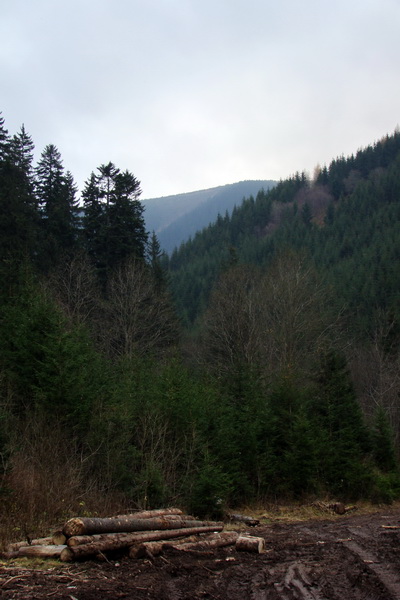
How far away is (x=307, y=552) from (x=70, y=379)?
837cm

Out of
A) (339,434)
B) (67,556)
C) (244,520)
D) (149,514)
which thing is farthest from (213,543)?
(339,434)

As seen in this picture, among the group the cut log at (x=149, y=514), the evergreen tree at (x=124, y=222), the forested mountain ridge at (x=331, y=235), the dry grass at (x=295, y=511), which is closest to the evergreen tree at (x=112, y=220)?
the evergreen tree at (x=124, y=222)

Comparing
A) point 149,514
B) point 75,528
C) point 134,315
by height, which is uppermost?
point 134,315

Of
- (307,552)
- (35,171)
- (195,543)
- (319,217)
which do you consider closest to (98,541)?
(195,543)

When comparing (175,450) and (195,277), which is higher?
(195,277)

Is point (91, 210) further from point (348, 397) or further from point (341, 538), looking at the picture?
point (341, 538)

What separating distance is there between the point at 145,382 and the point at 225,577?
1143cm

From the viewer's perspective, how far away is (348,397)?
22.5m

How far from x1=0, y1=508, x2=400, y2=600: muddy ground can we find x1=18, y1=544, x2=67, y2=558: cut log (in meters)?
0.25

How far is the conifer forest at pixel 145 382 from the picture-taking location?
1397 cm

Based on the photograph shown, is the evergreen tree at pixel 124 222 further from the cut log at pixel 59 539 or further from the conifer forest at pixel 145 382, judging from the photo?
the cut log at pixel 59 539

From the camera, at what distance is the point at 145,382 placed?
18141 millimetres

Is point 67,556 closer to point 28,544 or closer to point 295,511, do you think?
point 28,544

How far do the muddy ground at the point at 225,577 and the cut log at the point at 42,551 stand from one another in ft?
0.83
